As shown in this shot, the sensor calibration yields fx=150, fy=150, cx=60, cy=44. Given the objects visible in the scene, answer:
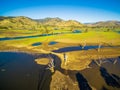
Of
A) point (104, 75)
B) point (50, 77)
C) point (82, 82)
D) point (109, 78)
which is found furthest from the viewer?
point (104, 75)

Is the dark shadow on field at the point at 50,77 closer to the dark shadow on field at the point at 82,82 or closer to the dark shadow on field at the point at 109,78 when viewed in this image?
the dark shadow on field at the point at 82,82

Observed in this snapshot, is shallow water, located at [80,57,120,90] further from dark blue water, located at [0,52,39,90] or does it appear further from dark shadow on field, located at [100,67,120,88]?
dark blue water, located at [0,52,39,90]

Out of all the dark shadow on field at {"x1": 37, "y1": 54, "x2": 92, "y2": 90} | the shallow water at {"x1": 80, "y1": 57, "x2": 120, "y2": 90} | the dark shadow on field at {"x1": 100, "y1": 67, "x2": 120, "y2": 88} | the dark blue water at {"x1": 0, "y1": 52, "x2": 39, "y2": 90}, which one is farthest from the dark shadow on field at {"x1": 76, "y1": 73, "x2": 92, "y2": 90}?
the dark blue water at {"x1": 0, "y1": 52, "x2": 39, "y2": 90}

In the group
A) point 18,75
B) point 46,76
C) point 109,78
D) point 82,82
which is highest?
point 82,82

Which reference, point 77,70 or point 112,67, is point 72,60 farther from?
point 112,67

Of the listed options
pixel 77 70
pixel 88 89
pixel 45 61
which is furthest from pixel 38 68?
pixel 88 89

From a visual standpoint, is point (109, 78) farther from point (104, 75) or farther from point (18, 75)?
point (18, 75)

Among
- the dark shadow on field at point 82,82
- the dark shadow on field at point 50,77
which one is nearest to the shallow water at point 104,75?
the dark shadow on field at point 82,82

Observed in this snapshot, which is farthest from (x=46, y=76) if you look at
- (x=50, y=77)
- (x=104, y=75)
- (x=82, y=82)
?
(x=104, y=75)

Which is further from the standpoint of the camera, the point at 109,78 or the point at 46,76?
the point at 46,76
